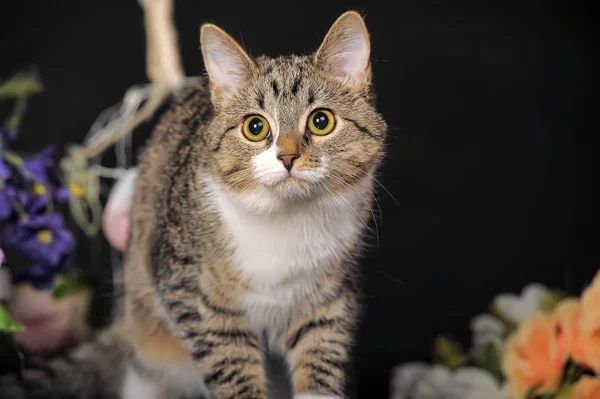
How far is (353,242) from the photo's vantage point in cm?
88

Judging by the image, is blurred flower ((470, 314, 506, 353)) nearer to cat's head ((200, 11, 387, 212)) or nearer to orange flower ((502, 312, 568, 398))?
orange flower ((502, 312, 568, 398))

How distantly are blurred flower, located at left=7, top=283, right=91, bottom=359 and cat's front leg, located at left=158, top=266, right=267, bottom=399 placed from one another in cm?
44

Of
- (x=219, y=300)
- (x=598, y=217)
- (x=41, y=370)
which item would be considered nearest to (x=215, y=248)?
(x=219, y=300)

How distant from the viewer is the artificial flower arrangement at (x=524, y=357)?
0.92 m

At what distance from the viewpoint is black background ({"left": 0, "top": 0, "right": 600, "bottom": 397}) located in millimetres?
1399

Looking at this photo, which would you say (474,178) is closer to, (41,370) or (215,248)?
(215,248)

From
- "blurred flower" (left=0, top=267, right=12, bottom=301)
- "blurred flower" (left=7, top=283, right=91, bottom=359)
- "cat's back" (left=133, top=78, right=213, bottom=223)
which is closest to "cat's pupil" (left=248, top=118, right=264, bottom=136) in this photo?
"cat's back" (left=133, top=78, right=213, bottom=223)

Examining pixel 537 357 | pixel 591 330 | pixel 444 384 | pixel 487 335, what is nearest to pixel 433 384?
pixel 444 384

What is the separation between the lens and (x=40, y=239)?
1.11 meters

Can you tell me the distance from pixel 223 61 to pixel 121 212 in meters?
0.43

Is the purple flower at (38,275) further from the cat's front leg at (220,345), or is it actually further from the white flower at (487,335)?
the white flower at (487,335)

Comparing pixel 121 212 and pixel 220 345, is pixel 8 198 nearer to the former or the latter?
pixel 121 212

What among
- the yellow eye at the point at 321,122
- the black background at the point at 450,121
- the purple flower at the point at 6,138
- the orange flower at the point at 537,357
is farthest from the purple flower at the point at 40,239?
the orange flower at the point at 537,357

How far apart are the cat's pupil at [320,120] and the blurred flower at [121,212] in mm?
435
